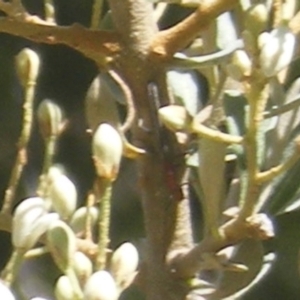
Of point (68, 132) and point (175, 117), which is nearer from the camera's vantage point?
point (175, 117)

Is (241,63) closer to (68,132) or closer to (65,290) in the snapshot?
(65,290)

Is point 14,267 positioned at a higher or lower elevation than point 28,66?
lower

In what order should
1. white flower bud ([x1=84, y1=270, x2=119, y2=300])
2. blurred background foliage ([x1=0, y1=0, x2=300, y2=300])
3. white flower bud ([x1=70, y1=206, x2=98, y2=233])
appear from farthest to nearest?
1. blurred background foliage ([x1=0, y1=0, x2=300, y2=300])
2. white flower bud ([x1=70, y1=206, x2=98, y2=233])
3. white flower bud ([x1=84, y1=270, x2=119, y2=300])

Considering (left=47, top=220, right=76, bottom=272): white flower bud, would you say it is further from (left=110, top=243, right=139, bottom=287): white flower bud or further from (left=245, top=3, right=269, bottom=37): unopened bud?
(left=245, top=3, right=269, bottom=37): unopened bud

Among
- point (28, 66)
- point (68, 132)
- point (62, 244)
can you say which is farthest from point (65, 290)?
point (68, 132)

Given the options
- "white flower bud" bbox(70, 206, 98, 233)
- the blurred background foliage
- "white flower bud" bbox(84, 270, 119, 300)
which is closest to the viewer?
"white flower bud" bbox(84, 270, 119, 300)

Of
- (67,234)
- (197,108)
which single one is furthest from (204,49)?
(67,234)

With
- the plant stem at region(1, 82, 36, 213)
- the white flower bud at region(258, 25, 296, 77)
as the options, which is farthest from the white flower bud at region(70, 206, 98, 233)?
the white flower bud at region(258, 25, 296, 77)
